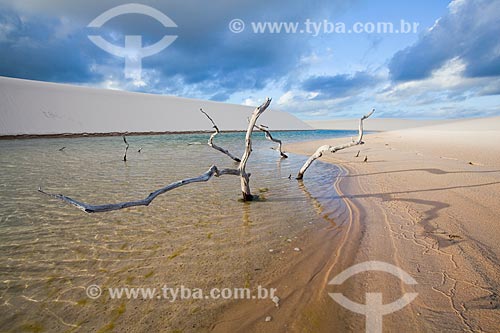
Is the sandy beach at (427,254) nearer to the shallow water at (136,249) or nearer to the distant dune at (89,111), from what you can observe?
the shallow water at (136,249)

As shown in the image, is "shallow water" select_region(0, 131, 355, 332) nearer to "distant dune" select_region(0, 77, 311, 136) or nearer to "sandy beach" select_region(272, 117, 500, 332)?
"sandy beach" select_region(272, 117, 500, 332)

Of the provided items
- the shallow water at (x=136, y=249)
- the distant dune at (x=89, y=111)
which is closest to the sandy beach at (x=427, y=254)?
the shallow water at (x=136, y=249)

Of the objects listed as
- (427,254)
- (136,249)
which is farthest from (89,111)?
(427,254)

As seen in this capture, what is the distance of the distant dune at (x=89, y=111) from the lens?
49031 millimetres

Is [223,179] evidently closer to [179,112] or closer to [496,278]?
[496,278]

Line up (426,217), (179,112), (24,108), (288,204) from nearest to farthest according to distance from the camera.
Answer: (426,217), (288,204), (24,108), (179,112)

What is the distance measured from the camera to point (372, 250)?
376 cm

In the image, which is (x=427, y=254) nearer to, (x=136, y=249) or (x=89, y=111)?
(x=136, y=249)

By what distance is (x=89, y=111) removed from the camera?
6162 cm

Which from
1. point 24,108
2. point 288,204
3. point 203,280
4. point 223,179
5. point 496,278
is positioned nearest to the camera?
point 496,278

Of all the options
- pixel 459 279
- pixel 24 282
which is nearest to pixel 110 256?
pixel 24 282

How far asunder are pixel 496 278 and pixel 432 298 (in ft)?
3.29

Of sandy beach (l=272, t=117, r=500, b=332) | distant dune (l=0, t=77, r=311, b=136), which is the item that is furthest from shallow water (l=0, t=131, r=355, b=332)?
distant dune (l=0, t=77, r=311, b=136)

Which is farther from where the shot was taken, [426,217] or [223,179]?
[223,179]
